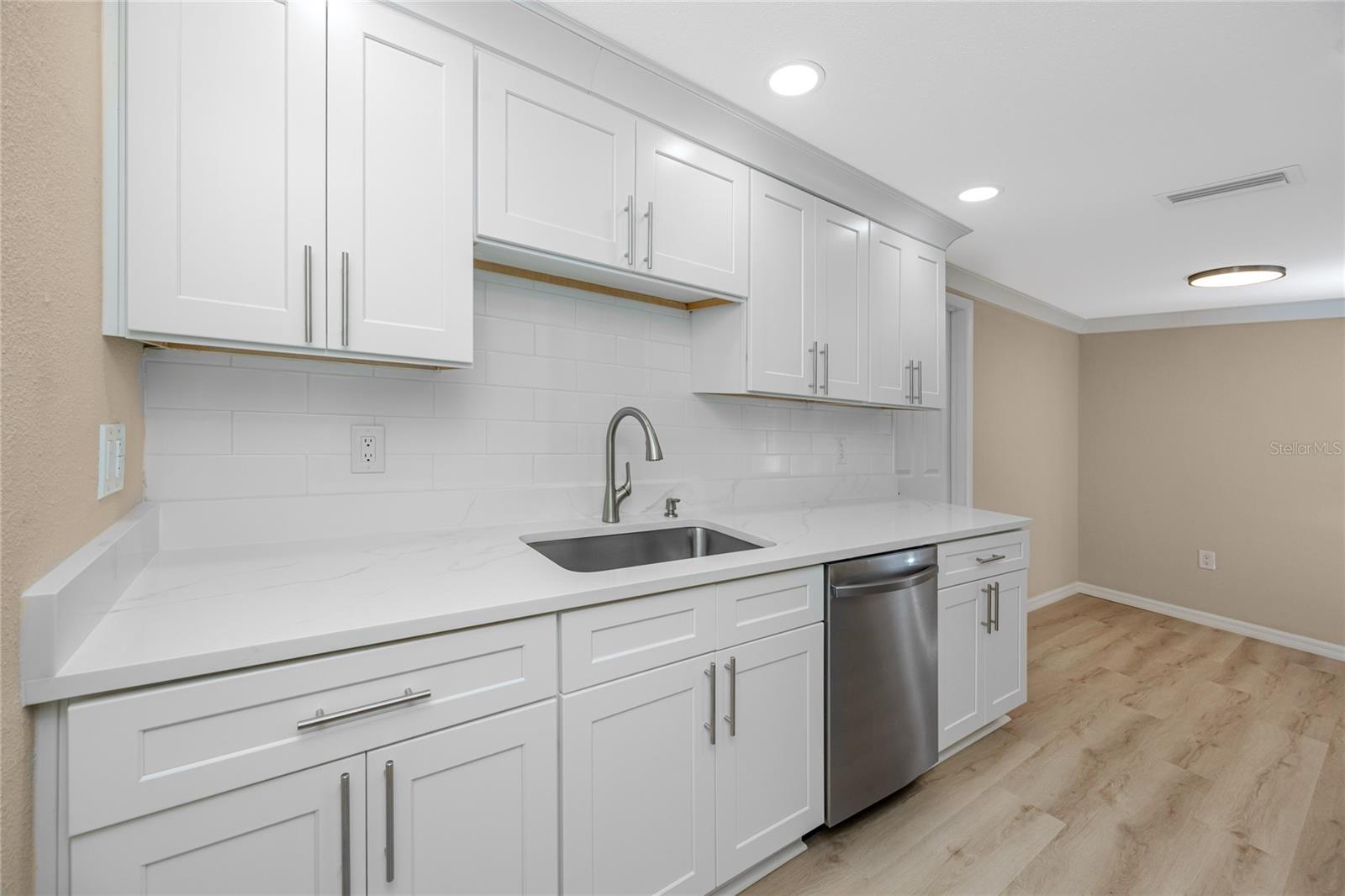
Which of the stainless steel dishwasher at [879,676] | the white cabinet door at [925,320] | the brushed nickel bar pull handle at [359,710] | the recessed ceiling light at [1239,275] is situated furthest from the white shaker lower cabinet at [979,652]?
the recessed ceiling light at [1239,275]

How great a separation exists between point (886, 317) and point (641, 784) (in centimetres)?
209

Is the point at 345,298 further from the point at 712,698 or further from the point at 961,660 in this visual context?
the point at 961,660

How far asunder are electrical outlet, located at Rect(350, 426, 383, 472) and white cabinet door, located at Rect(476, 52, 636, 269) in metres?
0.64

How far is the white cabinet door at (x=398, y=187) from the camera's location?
1278 mm

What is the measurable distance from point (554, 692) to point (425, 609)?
0.33 meters

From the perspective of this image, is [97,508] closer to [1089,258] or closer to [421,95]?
[421,95]

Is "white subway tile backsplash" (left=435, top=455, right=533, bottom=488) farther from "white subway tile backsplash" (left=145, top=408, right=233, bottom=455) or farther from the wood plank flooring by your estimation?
the wood plank flooring

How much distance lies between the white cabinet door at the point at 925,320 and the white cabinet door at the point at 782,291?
0.64 metres

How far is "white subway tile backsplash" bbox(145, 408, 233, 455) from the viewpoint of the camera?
53.2 inches

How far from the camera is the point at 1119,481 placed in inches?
184

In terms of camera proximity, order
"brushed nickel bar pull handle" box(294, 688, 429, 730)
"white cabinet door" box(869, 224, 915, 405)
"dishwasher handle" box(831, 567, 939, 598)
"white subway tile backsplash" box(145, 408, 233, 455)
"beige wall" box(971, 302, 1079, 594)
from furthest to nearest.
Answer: "beige wall" box(971, 302, 1079, 594)
"white cabinet door" box(869, 224, 915, 405)
"dishwasher handle" box(831, 567, 939, 598)
"white subway tile backsplash" box(145, 408, 233, 455)
"brushed nickel bar pull handle" box(294, 688, 429, 730)

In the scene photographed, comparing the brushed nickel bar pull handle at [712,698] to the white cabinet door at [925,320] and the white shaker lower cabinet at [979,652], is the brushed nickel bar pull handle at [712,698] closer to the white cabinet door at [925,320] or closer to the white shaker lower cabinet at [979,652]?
the white shaker lower cabinet at [979,652]

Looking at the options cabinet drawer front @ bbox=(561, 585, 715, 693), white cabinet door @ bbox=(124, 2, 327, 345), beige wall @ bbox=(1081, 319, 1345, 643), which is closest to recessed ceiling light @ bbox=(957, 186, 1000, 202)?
cabinet drawer front @ bbox=(561, 585, 715, 693)

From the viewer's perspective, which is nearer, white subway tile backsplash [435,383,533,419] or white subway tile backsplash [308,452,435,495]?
white subway tile backsplash [308,452,435,495]
